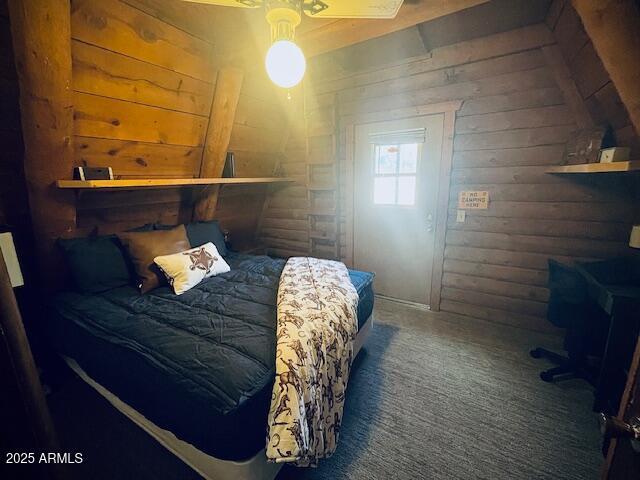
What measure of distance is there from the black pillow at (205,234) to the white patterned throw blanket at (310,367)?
45.4 inches

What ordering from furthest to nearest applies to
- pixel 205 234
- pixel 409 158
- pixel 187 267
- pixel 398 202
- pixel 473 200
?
pixel 398 202, pixel 409 158, pixel 205 234, pixel 473 200, pixel 187 267

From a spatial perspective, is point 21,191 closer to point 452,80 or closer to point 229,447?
point 229,447

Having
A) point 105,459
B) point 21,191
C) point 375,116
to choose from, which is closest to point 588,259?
point 375,116

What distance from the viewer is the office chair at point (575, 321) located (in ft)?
5.56

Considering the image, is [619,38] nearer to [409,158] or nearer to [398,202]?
[409,158]

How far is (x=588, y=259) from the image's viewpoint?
7.14ft

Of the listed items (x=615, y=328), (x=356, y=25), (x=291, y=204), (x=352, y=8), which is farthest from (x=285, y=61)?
(x=291, y=204)

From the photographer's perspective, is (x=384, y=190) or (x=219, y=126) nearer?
(x=219, y=126)

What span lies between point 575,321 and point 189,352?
7.54 ft

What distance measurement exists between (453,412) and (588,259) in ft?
5.56

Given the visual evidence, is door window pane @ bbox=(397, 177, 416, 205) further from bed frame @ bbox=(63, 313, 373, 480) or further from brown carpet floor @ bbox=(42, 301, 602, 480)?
bed frame @ bbox=(63, 313, 373, 480)

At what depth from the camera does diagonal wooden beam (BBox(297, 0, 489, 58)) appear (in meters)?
→ 1.52

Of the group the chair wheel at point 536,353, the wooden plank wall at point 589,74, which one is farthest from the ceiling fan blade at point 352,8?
the chair wheel at point 536,353

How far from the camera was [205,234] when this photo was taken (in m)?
2.64
